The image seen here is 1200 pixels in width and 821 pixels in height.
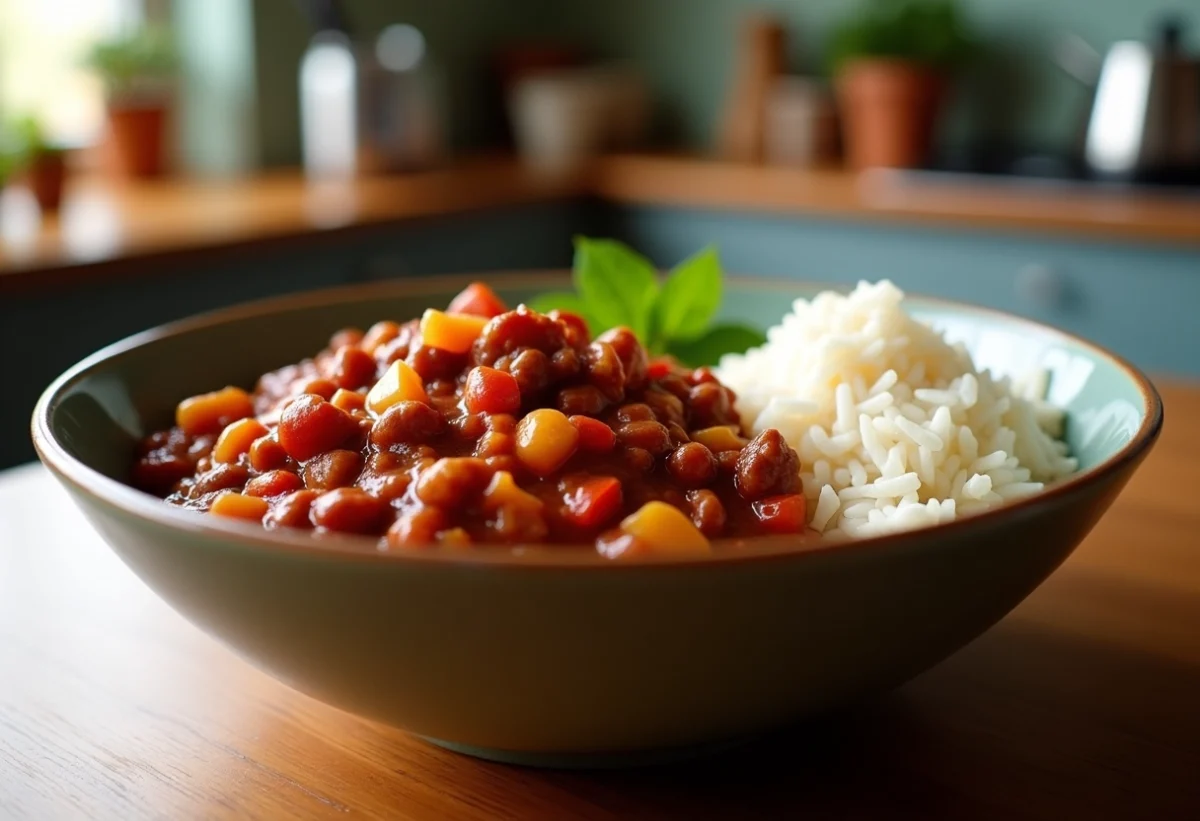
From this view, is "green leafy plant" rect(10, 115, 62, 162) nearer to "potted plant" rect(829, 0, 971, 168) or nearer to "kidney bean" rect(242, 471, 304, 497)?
"potted plant" rect(829, 0, 971, 168)

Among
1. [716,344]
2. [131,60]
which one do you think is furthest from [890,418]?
[131,60]

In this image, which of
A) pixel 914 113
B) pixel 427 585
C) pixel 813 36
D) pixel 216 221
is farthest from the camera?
pixel 813 36


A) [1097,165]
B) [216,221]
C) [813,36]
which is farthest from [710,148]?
[216,221]

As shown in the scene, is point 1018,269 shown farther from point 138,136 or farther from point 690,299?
point 138,136

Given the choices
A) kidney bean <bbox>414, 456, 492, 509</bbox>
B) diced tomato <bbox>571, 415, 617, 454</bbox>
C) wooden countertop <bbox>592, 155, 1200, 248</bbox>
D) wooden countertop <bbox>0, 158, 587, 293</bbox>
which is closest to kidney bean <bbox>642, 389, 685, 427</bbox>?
diced tomato <bbox>571, 415, 617, 454</bbox>

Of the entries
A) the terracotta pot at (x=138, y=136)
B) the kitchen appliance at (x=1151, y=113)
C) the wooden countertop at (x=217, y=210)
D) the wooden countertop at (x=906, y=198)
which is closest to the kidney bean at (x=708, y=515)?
the wooden countertop at (x=217, y=210)

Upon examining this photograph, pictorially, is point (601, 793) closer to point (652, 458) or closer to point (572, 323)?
point (652, 458)

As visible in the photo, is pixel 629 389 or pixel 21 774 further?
pixel 629 389
